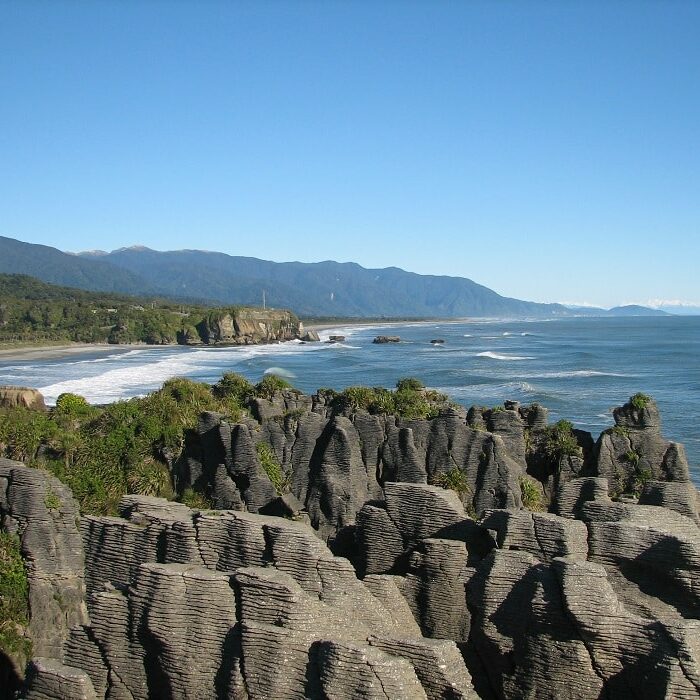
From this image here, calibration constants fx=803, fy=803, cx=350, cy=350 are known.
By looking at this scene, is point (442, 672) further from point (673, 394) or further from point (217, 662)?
point (673, 394)

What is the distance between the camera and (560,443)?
21188 millimetres

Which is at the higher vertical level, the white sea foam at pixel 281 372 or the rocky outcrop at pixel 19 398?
the rocky outcrop at pixel 19 398

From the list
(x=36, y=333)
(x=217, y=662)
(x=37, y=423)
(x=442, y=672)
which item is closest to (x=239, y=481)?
(x=37, y=423)

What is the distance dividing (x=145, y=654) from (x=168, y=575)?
1300mm

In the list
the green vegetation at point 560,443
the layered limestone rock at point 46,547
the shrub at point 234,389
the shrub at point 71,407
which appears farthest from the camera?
the shrub at point 234,389

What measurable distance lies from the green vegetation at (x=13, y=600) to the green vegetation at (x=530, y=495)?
444 inches

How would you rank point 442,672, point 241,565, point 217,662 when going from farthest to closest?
1. point 241,565
2. point 217,662
3. point 442,672

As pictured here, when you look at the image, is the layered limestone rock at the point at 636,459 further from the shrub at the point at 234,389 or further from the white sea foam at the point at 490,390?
the white sea foam at the point at 490,390

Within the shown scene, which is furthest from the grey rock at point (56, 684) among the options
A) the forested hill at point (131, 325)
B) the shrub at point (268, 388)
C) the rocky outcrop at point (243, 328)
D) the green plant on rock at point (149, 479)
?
the rocky outcrop at point (243, 328)

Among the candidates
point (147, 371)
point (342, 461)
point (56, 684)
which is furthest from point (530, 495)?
point (147, 371)

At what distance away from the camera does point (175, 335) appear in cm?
14950

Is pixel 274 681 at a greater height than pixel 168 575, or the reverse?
pixel 168 575

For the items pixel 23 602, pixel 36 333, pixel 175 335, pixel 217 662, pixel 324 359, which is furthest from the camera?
pixel 175 335

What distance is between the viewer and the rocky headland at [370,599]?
33.4 feet
